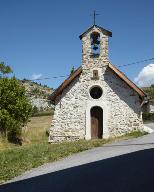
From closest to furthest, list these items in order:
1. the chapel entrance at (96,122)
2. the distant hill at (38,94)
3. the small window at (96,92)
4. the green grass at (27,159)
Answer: the green grass at (27,159) → the chapel entrance at (96,122) → the small window at (96,92) → the distant hill at (38,94)

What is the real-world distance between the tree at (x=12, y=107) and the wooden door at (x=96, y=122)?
19.9 ft

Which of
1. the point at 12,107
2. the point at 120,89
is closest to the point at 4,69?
the point at 12,107

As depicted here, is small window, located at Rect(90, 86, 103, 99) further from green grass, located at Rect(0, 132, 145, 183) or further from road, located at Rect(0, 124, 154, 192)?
road, located at Rect(0, 124, 154, 192)

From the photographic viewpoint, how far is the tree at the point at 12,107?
2691cm

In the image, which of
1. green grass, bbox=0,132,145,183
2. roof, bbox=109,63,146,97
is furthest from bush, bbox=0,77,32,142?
green grass, bbox=0,132,145,183

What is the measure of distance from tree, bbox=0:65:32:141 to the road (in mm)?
12648

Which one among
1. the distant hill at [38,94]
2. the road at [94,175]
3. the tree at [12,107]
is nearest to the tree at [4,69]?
the tree at [12,107]

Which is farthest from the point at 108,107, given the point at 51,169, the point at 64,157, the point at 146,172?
the point at 146,172

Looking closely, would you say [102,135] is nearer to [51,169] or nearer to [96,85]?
[96,85]

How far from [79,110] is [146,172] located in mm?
13675

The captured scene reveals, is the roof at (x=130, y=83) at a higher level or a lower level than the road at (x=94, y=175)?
higher

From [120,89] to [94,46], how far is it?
3283 millimetres

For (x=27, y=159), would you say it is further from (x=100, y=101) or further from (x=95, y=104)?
(x=100, y=101)

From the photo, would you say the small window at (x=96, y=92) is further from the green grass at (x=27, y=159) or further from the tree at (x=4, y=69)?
the tree at (x=4, y=69)
